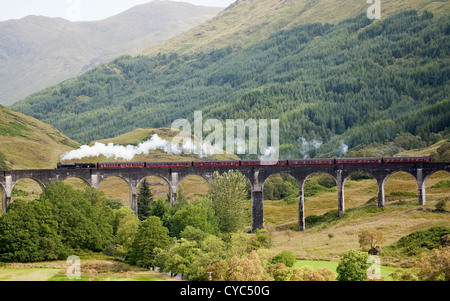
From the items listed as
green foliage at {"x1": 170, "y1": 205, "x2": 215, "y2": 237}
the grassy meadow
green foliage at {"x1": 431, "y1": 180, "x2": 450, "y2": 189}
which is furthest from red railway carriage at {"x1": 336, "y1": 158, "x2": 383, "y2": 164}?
green foliage at {"x1": 170, "y1": 205, "x2": 215, "y2": 237}

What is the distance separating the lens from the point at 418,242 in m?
77.1

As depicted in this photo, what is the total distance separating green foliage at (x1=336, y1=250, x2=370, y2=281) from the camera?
58.1 m

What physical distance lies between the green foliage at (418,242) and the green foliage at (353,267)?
1688cm

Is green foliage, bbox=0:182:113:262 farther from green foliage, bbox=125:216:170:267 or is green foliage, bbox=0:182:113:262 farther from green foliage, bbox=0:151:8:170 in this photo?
green foliage, bbox=0:151:8:170

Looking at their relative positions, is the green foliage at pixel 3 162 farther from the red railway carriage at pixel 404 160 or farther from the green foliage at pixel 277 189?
the red railway carriage at pixel 404 160

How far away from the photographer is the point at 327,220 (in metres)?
108

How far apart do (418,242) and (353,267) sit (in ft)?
73.8

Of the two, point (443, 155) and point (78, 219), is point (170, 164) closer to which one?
point (78, 219)

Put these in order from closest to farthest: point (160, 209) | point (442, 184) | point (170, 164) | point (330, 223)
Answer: point (160, 209) → point (330, 223) → point (170, 164) → point (442, 184)

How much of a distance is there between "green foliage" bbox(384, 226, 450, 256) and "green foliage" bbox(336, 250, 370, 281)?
16.9 meters

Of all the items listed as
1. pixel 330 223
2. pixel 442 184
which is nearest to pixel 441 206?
pixel 330 223
